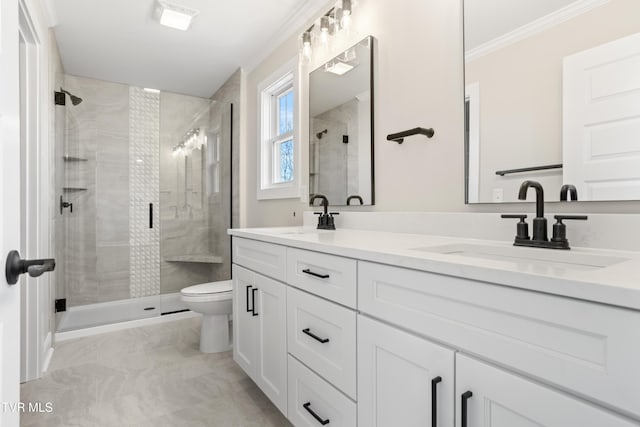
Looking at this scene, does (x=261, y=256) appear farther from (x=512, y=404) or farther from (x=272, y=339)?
(x=512, y=404)

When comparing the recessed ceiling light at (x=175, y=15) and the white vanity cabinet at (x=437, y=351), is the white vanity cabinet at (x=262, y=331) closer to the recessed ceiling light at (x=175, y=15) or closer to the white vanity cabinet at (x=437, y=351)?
the white vanity cabinet at (x=437, y=351)

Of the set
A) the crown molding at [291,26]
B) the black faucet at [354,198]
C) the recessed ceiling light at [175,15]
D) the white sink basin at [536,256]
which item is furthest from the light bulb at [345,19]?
the white sink basin at [536,256]

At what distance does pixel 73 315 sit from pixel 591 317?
3.80 metres

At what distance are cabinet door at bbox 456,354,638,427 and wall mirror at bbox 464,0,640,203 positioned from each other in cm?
68

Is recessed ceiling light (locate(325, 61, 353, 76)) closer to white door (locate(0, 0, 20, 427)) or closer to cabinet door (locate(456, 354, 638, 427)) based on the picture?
white door (locate(0, 0, 20, 427))

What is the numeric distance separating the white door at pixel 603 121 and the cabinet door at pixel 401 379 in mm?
715

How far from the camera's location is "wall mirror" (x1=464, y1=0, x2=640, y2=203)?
0.95 meters

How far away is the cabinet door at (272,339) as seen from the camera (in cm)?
144

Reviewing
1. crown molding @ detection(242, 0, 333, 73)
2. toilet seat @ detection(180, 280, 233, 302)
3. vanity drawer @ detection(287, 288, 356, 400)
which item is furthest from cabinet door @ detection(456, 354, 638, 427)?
crown molding @ detection(242, 0, 333, 73)

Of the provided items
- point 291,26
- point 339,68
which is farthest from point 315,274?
point 291,26

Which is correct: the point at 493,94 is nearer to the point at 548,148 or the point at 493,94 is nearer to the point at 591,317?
the point at 548,148

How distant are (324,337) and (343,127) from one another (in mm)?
1246

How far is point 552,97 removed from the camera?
43.0 inches

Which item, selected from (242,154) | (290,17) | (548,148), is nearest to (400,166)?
(548,148)
